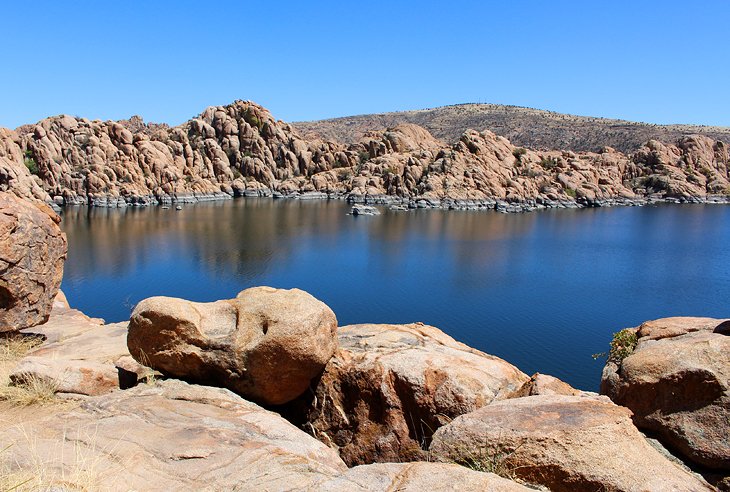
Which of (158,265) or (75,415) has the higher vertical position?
(75,415)

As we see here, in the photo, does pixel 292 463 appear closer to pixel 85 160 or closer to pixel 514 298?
pixel 514 298

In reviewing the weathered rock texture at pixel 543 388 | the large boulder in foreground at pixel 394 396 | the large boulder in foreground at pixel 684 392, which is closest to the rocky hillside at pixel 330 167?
the large boulder in foreground at pixel 394 396

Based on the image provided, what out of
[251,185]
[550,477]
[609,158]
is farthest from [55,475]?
[609,158]

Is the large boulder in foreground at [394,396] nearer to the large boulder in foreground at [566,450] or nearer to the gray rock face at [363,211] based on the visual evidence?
the large boulder in foreground at [566,450]

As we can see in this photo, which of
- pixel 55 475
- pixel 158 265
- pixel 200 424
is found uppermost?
pixel 55 475

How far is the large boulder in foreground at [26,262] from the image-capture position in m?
12.3

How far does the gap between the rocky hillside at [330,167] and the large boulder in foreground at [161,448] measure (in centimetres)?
10240

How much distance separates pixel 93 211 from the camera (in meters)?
92.4

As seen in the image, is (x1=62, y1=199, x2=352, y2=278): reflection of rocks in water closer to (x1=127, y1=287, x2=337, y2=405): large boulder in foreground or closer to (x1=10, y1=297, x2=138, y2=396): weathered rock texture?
(x1=10, y1=297, x2=138, y2=396): weathered rock texture

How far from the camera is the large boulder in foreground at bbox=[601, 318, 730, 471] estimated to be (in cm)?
715

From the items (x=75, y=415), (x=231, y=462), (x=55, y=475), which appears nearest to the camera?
(x=55, y=475)

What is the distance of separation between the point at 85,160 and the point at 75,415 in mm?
115412

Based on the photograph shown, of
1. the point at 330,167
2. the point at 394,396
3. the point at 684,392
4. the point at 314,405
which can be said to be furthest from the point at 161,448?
the point at 330,167

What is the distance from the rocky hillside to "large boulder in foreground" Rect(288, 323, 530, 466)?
326 feet
